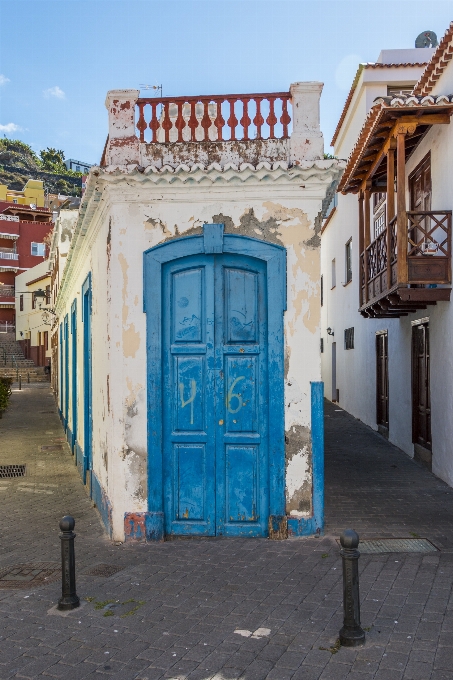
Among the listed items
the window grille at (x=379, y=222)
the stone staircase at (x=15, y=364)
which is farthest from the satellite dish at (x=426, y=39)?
the stone staircase at (x=15, y=364)

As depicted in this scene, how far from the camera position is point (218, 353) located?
22.9 ft

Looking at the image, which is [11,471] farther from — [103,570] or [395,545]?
[395,545]

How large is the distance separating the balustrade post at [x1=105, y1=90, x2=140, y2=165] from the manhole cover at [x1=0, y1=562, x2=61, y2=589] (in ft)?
14.6

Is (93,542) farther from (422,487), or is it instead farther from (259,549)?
(422,487)

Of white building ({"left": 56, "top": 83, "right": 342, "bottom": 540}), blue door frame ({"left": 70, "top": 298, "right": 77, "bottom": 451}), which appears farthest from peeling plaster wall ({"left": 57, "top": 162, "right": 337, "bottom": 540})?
blue door frame ({"left": 70, "top": 298, "right": 77, "bottom": 451})

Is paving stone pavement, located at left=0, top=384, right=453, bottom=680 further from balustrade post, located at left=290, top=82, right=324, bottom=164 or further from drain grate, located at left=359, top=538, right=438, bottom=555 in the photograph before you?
balustrade post, located at left=290, top=82, right=324, bottom=164

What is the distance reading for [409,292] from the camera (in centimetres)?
984

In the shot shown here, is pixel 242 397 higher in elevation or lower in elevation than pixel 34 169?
lower

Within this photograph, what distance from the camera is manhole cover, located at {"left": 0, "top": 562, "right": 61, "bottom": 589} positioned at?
5676 mm

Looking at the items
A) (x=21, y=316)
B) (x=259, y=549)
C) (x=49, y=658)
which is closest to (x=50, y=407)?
(x=259, y=549)

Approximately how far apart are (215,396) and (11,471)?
6.07m

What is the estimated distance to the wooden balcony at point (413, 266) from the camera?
979cm

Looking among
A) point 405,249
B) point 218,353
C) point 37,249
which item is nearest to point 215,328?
point 218,353

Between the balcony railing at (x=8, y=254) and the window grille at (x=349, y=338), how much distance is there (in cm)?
3999
